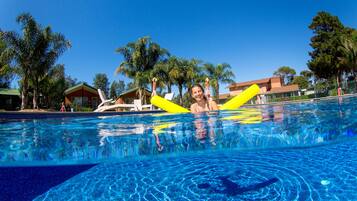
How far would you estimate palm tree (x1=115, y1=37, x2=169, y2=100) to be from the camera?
2684 cm

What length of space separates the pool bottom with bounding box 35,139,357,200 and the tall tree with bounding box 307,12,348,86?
3305cm

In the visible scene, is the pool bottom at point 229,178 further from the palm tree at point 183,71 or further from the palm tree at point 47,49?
the palm tree at point 183,71

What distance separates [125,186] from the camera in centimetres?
395

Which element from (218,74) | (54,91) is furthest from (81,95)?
(218,74)

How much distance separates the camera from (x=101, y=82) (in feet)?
232

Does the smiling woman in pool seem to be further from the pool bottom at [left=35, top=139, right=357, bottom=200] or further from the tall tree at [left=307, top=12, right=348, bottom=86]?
the tall tree at [left=307, top=12, right=348, bottom=86]

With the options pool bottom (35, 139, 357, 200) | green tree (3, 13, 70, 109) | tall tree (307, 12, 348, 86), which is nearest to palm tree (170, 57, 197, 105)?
green tree (3, 13, 70, 109)

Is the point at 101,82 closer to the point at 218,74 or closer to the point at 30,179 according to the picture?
the point at 218,74

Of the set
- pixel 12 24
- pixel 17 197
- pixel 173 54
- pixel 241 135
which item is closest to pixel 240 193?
pixel 241 135

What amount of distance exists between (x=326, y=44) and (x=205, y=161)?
3550cm

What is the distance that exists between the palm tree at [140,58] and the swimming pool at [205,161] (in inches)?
881

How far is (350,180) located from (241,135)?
1.67 meters

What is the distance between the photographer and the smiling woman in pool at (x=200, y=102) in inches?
314

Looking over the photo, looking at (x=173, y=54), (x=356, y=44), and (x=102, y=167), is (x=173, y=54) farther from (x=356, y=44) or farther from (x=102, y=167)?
(x=102, y=167)
